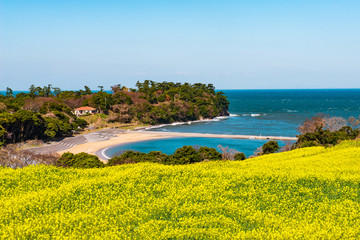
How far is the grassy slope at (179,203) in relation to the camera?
26.2 ft

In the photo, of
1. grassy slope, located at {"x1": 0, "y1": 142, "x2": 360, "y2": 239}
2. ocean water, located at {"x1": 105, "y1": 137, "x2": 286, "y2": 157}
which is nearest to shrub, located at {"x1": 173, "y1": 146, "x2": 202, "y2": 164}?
grassy slope, located at {"x1": 0, "y1": 142, "x2": 360, "y2": 239}

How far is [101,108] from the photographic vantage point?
81.5 meters

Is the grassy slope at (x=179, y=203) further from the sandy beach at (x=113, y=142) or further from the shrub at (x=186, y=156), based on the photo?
the sandy beach at (x=113, y=142)

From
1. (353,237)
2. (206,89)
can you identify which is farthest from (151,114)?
(353,237)

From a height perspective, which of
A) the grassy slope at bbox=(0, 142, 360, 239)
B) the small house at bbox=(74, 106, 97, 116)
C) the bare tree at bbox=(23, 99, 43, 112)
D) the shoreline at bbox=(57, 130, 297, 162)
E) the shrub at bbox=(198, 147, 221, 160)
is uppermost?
the bare tree at bbox=(23, 99, 43, 112)

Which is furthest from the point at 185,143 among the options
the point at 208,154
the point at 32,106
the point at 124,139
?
the point at 32,106

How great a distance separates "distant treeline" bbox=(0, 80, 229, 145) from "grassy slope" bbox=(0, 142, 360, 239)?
36.8 m

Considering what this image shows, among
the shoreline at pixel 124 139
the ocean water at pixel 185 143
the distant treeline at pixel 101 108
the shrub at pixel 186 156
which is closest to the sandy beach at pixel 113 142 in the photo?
the shoreline at pixel 124 139

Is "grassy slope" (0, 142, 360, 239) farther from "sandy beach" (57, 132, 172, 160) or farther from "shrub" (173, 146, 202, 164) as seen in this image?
"sandy beach" (57, 132, 172, 160)

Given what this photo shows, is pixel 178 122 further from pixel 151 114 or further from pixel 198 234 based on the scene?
pixel 198 234

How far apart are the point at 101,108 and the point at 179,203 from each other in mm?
75007

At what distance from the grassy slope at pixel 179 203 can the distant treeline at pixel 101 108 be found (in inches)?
1450

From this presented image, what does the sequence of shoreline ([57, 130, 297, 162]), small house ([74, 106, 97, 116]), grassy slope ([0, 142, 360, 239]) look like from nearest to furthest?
1. grassy slope ([0, 142, 360, 239])
2. shoreline ([57, 130, 297, 162])
3. small house ([74, 106, 97, 116])

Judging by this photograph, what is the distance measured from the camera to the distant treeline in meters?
47.5
